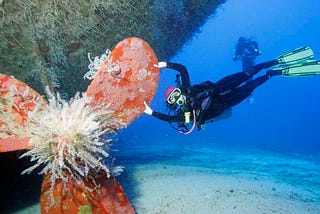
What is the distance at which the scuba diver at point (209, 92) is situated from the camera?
4.93m

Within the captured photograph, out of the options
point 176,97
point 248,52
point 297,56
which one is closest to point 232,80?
point 176,97

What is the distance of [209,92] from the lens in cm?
556

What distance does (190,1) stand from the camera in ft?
21.9

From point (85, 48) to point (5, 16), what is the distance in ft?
4.51

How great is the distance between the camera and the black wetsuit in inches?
196

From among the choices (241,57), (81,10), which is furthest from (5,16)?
(241,57)

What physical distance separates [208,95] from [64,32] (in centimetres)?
292

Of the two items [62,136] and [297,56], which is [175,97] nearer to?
[62,136]

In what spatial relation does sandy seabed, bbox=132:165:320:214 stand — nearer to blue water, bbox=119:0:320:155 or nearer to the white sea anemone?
the white sea anemone

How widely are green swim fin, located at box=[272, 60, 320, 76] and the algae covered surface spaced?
12.1 ft

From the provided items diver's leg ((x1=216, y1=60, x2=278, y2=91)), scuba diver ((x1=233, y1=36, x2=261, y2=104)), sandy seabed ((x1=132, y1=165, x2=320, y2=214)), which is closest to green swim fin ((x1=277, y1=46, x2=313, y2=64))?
diver's leg ((x1=216, y1=60, x2=278, y2=91))

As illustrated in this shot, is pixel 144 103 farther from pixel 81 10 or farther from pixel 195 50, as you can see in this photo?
pixel 195 50

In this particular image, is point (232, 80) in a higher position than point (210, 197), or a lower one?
higher

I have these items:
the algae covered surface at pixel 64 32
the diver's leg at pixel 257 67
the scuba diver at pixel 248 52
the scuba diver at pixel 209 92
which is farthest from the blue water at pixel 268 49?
the algae covered surface at pixel 64 32
